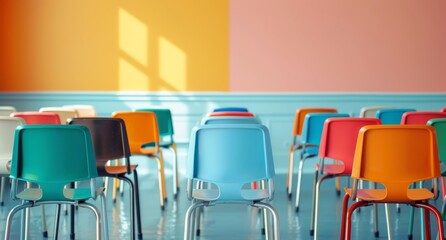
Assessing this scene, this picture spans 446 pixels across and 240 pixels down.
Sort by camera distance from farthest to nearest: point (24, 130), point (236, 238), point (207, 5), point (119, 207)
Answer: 1. point (207, 5)
2. point (119, 207)
3. point (236, 238)
4. point (24, 130)

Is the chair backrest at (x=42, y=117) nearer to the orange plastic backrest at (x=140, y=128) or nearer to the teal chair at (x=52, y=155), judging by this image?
the orange plastic backrest at (x=140, y=128)

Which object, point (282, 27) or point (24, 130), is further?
point (282, 27)

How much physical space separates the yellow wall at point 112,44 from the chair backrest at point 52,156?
448 centimetres

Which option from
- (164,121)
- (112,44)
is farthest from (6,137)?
(112,44)

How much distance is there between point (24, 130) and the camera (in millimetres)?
3137

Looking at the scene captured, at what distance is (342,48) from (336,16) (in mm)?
390

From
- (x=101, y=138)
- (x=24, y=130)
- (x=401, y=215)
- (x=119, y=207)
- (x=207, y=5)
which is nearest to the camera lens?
(x=24, y=130)

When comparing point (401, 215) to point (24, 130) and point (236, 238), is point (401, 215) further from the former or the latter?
point (24, 130)

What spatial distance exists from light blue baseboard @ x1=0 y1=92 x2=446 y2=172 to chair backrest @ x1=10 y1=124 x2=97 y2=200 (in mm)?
4438

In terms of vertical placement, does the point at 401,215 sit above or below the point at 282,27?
below

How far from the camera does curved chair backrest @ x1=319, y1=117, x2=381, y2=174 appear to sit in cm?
405

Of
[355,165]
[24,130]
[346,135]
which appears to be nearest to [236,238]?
[346,135]

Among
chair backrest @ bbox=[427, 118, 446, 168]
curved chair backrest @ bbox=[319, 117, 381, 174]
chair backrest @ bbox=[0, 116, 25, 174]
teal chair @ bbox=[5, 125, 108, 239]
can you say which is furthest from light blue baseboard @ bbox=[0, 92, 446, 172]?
teal chair @ bbox=[5, 125, 108, 239]

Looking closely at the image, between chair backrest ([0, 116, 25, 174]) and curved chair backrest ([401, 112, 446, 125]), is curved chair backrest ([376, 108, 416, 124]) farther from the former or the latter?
chair backrest ([0, 116, 25, 174])
